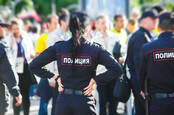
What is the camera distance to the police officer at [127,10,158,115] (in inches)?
264

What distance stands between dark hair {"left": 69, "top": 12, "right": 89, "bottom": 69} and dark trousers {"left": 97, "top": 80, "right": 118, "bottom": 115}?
130 inches

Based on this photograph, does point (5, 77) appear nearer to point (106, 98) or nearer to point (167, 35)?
point (167, 35)

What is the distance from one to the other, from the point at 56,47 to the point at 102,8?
913 cm

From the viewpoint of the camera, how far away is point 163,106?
5184mm

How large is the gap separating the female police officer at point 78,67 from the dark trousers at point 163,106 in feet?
2.61

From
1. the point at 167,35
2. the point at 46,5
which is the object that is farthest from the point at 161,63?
the point at 46,5

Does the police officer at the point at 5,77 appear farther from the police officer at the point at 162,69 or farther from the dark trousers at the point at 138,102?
the dark trousers at the point at 138,102

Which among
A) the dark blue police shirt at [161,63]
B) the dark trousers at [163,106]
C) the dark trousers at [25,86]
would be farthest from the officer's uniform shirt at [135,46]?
the dark trousers at [25,86]

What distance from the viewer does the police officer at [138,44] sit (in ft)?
22.0

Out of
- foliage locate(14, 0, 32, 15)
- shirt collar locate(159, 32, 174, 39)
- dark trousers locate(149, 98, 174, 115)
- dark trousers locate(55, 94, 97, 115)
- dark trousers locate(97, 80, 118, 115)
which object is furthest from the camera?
foliage locate(14, 0, 32, 15)

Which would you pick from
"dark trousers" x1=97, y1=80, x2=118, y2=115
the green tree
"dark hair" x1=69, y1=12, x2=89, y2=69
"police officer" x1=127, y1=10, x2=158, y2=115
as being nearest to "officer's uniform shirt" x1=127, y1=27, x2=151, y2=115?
"police officer" x1=127, y1=10, x2=158, y2=115

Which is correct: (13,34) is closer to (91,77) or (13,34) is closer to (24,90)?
(24,90)

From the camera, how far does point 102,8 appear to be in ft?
45.2

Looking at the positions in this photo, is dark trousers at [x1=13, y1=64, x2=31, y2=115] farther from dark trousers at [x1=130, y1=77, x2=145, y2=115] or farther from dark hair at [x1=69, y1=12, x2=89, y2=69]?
dark hair at [x1=69, y1=12, x2=89, y2=69]
